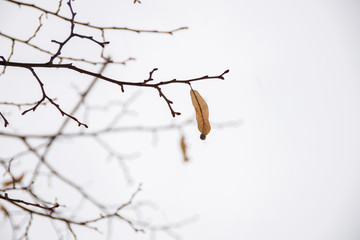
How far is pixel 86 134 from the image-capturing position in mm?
2127

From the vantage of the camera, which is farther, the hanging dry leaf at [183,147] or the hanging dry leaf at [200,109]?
the hanging dry leaf at [183,147]

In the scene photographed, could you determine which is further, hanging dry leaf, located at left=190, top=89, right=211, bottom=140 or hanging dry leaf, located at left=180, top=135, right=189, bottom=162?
hanging dry leaf, located at left=180, top=135, right=189, bottom=162

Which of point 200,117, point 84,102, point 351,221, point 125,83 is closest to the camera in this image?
point 125,83

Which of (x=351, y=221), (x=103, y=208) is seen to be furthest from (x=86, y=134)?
(x=351, y=221)

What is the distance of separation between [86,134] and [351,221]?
286ft

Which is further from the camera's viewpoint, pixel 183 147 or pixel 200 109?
pixel 183 147

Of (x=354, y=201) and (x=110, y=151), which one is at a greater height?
(x=110, y=151)

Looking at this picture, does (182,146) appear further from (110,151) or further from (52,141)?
(52,141)

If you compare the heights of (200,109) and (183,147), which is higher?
(200,109)

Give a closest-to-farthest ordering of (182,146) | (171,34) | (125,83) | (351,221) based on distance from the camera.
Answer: (125,83) → (171,34) → (182,146) → (351,221)

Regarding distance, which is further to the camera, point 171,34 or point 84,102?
point 84,102

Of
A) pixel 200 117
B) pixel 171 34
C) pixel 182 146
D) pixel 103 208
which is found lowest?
pixel 103 208

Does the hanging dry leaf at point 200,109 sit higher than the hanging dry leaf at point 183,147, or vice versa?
the hanging dry leaf at point 200,109

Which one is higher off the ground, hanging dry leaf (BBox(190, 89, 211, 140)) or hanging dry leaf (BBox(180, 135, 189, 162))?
hanging dry leaf (BBox(190, 89, 211, 140))
